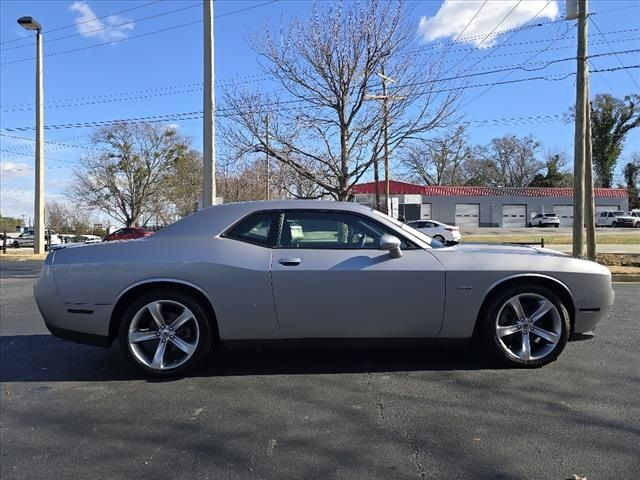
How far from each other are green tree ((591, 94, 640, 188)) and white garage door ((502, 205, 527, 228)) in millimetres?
16267

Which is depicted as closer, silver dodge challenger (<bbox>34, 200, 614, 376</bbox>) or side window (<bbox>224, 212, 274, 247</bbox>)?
silver dodge challenger (<bbox>34, 200, 614, 376</bbox>)

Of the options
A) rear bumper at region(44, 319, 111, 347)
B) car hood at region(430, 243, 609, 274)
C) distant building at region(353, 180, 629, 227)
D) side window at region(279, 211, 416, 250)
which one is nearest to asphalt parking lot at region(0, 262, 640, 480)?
rear bumper at region(44, 319, 111, 347)

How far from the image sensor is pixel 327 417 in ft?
11.9

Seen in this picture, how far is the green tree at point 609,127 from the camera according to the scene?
69375mm

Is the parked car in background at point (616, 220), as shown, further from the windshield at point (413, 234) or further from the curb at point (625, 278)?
the windshield at point (413, 234)

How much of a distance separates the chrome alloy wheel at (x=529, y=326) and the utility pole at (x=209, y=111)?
434 inches

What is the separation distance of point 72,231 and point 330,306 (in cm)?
5918

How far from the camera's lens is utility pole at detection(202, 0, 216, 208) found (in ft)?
47.6

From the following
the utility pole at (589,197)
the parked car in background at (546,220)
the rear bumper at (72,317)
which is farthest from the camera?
the parked car in background at (546,220)

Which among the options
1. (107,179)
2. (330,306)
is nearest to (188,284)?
(330,306)

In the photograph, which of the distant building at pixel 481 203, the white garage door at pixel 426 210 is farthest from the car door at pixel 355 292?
the white garage door at pixel 426 210

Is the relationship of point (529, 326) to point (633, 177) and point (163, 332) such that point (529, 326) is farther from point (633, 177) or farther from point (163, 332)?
point (633, 177)

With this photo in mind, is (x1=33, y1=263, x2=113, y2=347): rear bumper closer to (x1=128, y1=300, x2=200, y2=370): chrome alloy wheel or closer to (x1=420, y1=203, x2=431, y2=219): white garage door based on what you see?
(x1=128, y1=300, x2=200, y2=370): chrome alloy wheel

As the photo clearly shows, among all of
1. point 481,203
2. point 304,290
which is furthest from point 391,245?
point 481,203
